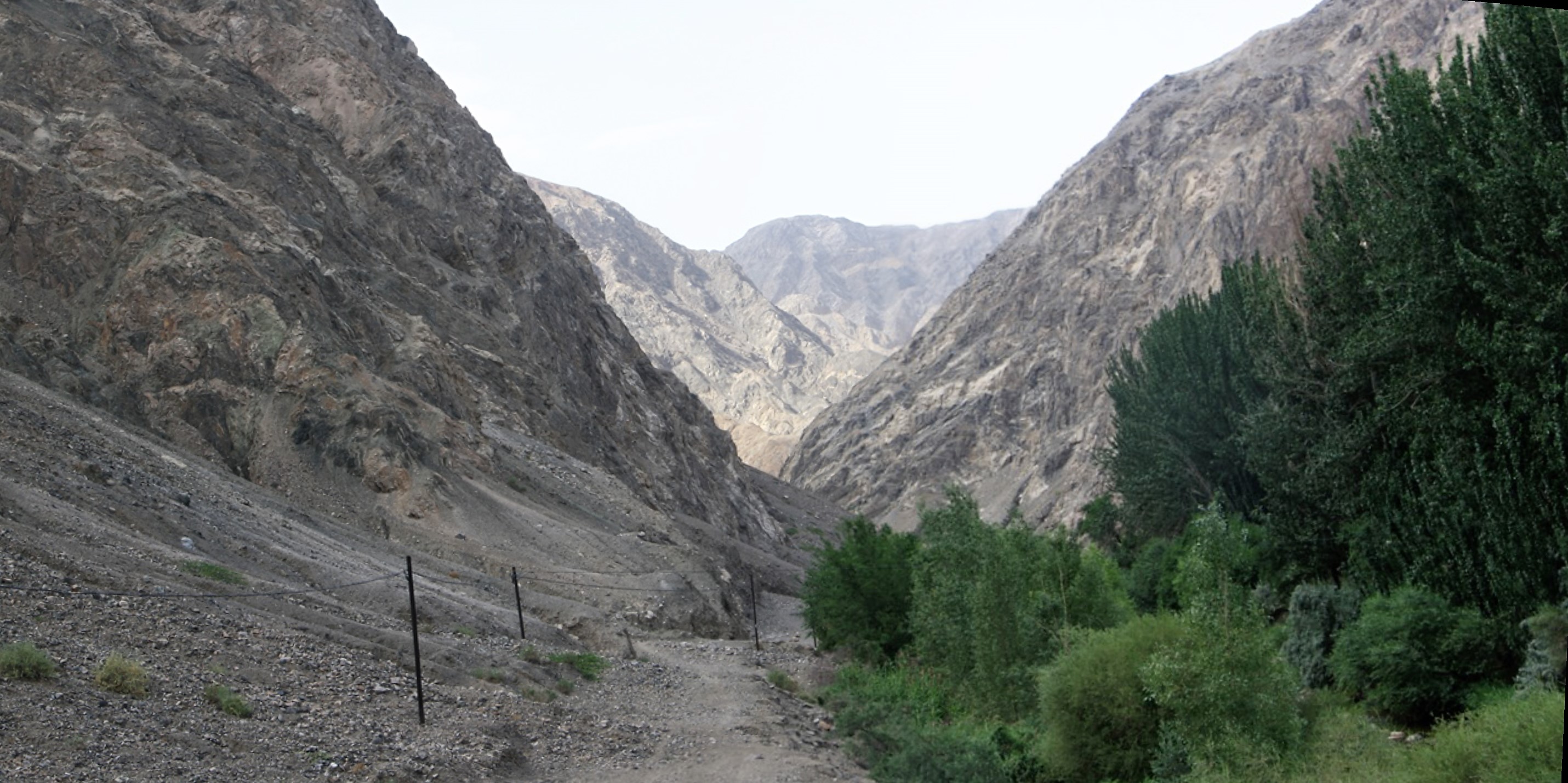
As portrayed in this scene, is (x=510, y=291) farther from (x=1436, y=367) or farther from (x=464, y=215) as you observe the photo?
(x=1436, y=367)

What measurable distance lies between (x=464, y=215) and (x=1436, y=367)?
195 feet

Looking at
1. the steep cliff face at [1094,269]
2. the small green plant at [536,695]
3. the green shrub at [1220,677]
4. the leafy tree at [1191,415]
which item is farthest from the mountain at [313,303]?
the steep cliff face at [1094,269]

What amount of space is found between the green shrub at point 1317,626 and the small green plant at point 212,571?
66.4ft

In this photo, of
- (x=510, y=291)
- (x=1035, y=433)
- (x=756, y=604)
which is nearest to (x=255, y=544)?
(x=756, y=604)

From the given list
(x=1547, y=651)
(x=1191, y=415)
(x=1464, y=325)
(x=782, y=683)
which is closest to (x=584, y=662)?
(x=782, y=683)

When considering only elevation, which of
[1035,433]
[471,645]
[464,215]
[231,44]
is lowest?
[1035,433]

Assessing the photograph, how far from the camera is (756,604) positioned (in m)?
59.8

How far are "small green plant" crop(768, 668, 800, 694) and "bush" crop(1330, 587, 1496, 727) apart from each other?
14756 millimetres

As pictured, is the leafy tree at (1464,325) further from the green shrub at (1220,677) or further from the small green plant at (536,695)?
the small green plant at (536,695)

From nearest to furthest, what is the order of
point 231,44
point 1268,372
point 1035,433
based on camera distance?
point 1268,372 → point 231,44 → point 1035,433

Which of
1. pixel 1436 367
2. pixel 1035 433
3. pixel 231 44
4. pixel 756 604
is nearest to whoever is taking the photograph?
pixel 1436 367

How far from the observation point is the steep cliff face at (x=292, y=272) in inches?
1761

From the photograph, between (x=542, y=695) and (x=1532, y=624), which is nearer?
(x=1532, y=624)

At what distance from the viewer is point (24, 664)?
16.2 metres
